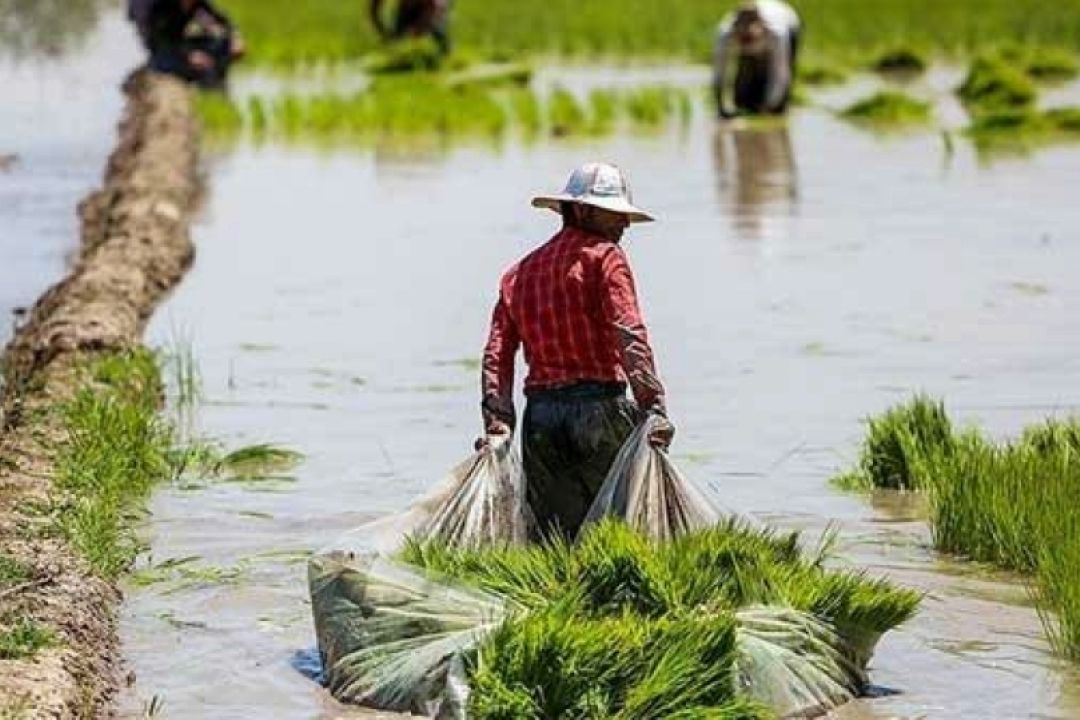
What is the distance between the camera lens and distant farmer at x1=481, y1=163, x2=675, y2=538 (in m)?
6.33

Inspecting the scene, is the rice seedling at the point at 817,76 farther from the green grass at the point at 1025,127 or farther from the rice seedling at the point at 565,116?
the green grass at the point at 1025,127

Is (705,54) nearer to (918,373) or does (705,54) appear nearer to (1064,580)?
(918,373)

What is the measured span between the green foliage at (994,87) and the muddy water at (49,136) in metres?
6.59

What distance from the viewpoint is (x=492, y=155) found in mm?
18344

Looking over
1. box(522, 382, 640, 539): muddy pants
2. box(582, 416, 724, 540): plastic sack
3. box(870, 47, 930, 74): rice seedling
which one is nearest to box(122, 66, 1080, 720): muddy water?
box(582, 416, 724, 540): plastic sack

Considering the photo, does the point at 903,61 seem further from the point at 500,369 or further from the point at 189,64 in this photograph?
the point at 500,369

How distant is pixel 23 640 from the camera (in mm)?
5539

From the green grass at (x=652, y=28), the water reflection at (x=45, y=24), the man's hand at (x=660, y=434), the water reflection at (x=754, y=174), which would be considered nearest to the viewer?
the man's hand at (x=660, y=434)

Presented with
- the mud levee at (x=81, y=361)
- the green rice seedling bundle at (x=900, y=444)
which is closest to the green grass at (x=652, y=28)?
the mud levee at (x=81, y=361)

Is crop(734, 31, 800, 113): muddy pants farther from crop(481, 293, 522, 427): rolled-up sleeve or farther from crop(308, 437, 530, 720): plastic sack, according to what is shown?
crop(308, 437, 530, 720): plastic sack

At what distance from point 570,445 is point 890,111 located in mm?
14038

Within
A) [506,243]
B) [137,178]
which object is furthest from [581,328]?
[137,178]

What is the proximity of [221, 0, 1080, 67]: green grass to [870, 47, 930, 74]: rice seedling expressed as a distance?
1.20 ft

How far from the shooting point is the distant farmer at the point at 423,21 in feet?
85.3
